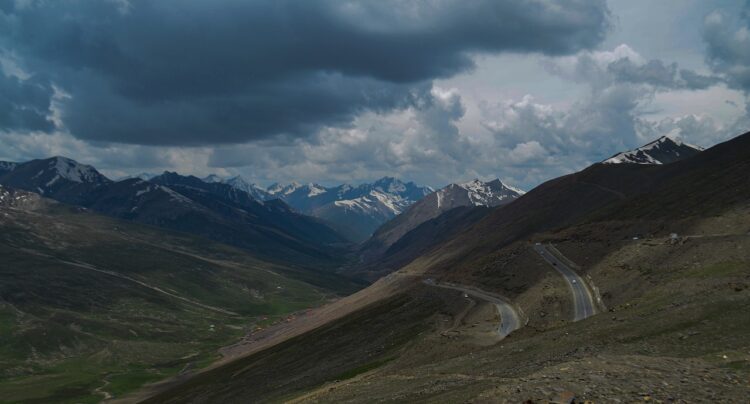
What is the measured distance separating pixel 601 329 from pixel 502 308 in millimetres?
56478

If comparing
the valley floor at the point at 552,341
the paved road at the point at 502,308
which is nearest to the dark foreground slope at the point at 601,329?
the valley floor at the point at 552,341

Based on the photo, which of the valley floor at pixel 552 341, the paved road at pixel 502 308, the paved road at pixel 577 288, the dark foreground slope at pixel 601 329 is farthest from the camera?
the paved road at pixel 502 308

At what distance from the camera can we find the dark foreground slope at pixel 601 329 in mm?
35469

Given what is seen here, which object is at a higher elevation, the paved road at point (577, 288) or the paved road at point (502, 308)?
the paved road at point (577, 288)

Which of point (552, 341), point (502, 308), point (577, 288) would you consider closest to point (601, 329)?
point (552, 341)

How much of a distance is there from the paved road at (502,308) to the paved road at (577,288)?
1133cm

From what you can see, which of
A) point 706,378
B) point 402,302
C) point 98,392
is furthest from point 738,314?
point 98,392

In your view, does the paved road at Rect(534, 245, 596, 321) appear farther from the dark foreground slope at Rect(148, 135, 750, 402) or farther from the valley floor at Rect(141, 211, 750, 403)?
the valley floor at Rect(141, 211, 750, 403)

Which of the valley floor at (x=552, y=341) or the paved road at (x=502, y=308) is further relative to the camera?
the paved road at (x=502, y=308)

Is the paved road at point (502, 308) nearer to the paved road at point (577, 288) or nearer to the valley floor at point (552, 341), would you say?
the valley floor at point (552, 341)

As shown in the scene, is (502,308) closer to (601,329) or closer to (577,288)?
(577,288)

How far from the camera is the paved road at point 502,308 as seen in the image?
97875 millimetres

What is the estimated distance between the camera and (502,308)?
117m

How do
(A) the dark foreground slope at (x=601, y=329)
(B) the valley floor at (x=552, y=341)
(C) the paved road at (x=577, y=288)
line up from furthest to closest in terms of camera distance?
(C) the paved road at (x=577, y=288)
(A) the dark foreground slope at (x=601, y=329)
(B) the valley floor at (x=552, y=341)
